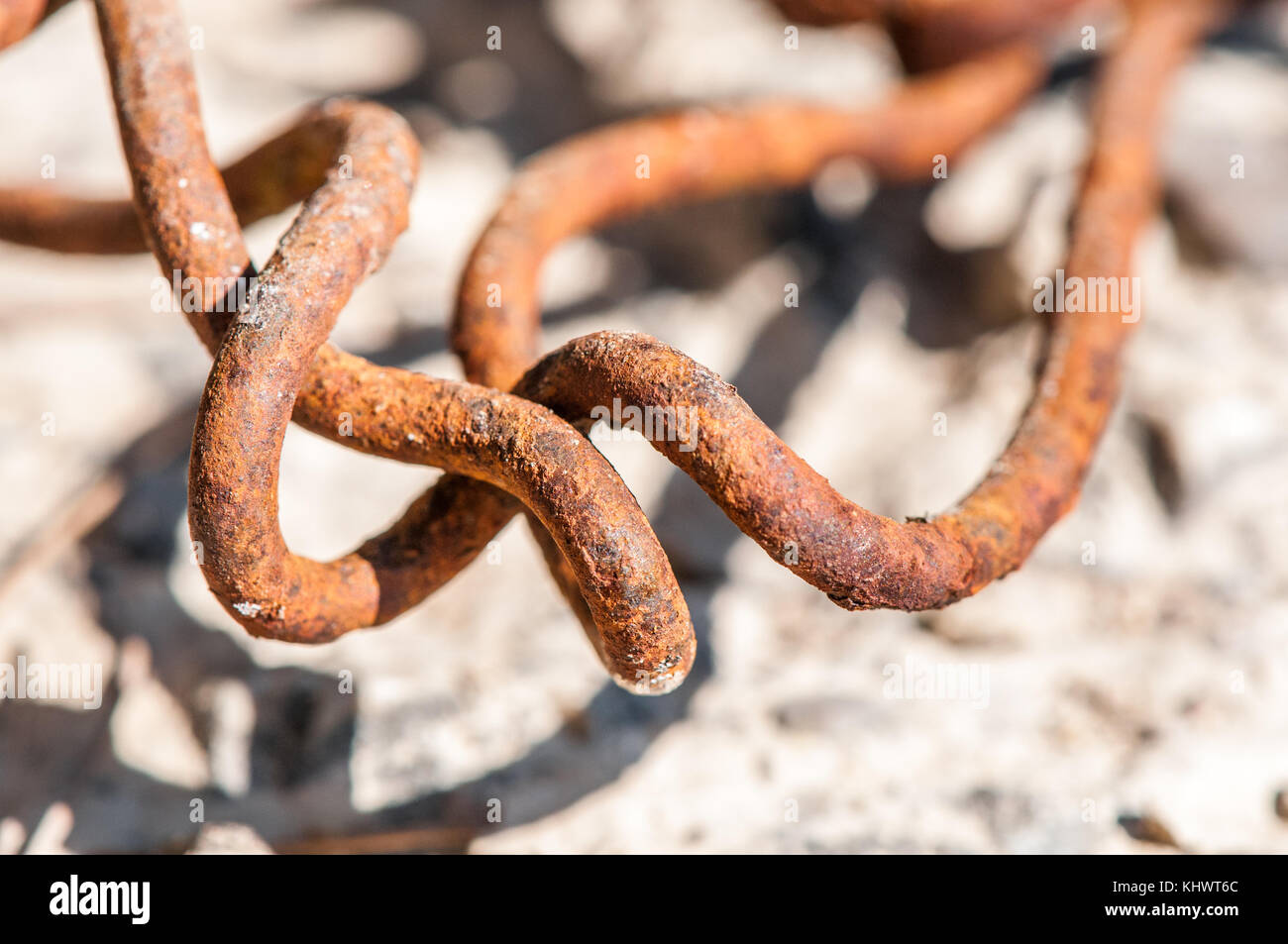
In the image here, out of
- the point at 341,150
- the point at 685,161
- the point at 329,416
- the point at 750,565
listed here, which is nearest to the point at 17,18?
the point at 341,150

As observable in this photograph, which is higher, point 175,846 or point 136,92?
point 136,92

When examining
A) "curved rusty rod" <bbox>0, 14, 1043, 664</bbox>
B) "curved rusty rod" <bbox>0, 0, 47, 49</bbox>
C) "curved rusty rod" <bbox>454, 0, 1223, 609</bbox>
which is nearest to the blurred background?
"curved rusty rod" <bbox>454, 0, 1223, 609</bbox>

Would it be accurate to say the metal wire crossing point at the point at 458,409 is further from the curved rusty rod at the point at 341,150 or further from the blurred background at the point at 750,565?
the blurred background at the point at 750,565

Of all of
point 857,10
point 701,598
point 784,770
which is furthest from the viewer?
point 857,10

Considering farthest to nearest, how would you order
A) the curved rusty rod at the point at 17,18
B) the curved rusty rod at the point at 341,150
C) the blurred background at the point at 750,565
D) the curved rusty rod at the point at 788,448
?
the blurred background at the point at 750,565 → the curved rusty rod at the point at 17,18 → the curved rusty rod at the point at 341,150 → the curved rusty rod at the point at 788,448

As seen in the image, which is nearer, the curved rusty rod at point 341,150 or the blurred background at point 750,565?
the curved rusty rod at point 341,150

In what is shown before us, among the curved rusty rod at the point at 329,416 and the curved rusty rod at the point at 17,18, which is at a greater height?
the curved rusty rod at the point at 17,18

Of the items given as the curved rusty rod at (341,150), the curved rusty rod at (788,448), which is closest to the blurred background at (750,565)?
the curved rusty rod at (788,448)
